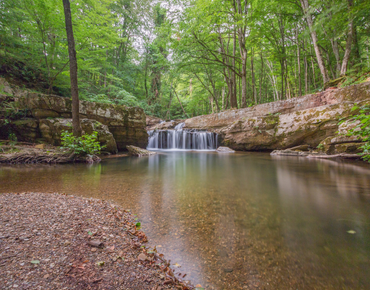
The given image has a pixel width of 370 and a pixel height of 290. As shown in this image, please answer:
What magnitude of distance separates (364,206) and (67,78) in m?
12.9

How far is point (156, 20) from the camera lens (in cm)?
2028

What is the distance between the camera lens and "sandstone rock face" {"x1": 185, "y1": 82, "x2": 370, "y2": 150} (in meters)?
7.45

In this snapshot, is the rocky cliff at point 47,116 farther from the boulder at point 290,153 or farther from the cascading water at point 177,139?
the boulder at point 290,153

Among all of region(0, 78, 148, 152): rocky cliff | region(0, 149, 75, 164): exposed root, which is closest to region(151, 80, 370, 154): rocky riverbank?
region(0, 78, 148, 152): rocky cliff

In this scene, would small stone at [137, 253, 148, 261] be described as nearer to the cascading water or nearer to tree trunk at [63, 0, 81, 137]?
tree trunk at [63, 0, 81, 137]

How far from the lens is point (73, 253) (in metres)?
1.04

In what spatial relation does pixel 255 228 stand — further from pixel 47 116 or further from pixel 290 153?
pixel 47 116

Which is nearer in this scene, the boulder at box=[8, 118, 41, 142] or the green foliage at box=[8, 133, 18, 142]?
the green foliage at box=[8, 133, 18, 142]

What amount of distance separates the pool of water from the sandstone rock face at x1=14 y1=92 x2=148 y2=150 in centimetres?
547

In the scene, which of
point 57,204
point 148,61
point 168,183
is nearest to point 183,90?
point 148,61

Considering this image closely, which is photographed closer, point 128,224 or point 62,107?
point 128,224

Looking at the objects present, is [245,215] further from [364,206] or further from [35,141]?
[35,141]

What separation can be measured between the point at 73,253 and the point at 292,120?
10435mm

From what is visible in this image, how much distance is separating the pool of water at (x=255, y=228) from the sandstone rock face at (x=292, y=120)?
571 cm
